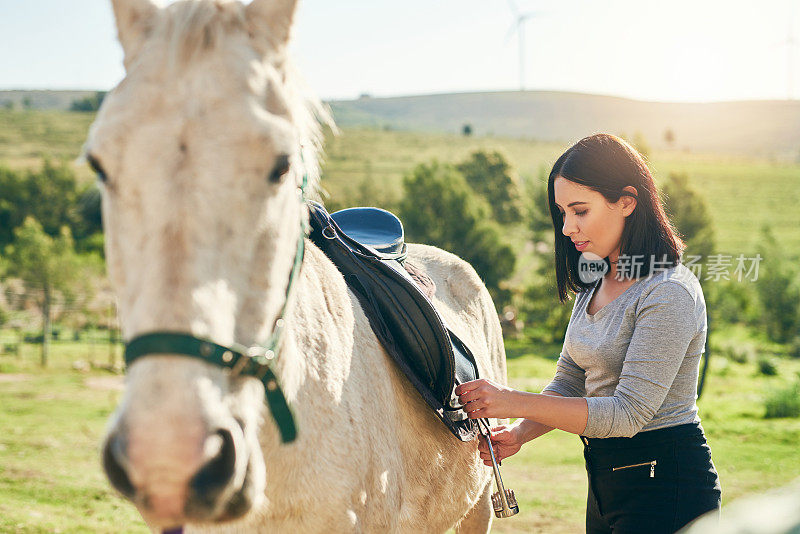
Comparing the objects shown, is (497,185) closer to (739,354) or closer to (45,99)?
(739,354)

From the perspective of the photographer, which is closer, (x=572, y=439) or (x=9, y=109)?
(x=572, y=439)

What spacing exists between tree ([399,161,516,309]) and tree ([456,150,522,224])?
846 centimetres

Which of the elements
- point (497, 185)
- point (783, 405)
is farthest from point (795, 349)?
point (497, 185)

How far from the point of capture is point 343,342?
86.4 inches

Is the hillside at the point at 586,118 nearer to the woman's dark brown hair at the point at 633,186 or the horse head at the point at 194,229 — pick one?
the woman's dark brown hair at the point at 633,186

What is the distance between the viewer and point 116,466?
4.09 feet

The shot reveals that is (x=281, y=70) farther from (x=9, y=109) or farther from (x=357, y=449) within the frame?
(x=9, y=109)

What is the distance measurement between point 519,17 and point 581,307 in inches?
1261

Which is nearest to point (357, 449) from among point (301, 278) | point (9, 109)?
point (301, 278)

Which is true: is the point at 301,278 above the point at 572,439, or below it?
above

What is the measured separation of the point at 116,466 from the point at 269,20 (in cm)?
114

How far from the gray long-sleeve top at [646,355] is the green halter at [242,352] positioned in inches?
50.6

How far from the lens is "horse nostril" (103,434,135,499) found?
123 centimetres

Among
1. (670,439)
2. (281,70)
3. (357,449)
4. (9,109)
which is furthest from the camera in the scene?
(9,109)
